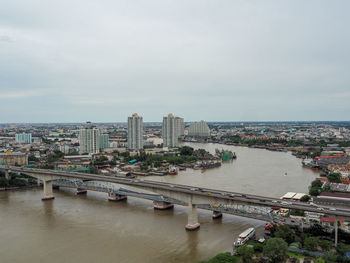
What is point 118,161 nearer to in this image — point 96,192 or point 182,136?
point 96,192

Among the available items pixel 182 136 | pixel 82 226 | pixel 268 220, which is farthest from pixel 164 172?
pixel 182 136

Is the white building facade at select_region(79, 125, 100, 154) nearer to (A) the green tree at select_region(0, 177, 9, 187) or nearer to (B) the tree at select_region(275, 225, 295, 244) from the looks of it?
(A) the green tree at select_region(0, 177, 9, 187)

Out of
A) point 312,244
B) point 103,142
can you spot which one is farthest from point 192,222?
point 103,142

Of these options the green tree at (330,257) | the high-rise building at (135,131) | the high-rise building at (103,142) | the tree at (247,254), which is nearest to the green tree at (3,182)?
the tree at (247,254)

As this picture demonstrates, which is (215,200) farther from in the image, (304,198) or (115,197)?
(115,197)

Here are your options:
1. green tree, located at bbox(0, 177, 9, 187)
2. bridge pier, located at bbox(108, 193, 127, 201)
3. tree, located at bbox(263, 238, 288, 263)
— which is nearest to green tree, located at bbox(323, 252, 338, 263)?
tree, located at bbox(263, 238, 288, 263)

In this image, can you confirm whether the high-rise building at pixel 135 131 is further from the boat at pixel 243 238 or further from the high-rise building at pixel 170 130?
the boat at pixel 243 238
